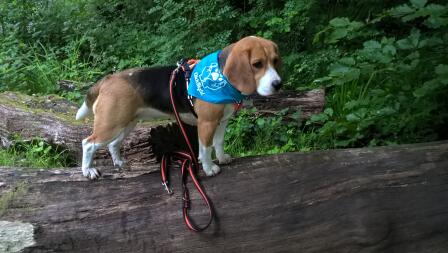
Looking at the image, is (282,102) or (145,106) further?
(282,102)

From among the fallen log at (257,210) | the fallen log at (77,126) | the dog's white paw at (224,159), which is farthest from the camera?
the fallen log at (77,126)

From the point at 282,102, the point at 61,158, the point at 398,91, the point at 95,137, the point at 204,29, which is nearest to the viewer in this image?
the point at 95,137

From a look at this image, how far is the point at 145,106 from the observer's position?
385 cm

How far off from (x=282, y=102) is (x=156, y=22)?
12.0 feet

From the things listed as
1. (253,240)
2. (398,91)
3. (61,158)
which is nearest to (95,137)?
(253,240)

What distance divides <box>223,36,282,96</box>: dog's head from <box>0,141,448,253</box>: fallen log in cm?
60

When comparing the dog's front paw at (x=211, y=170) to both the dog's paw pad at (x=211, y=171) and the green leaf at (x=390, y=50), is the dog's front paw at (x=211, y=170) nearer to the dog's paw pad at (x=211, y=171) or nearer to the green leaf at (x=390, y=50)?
the dog's paw pad at (x=211, y=171)

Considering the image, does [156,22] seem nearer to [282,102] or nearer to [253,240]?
[282,102]

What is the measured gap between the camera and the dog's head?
342 centimetres

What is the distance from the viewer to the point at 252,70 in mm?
3438

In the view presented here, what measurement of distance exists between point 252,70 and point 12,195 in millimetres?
1750

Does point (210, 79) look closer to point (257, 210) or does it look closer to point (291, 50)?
point (257, 210)

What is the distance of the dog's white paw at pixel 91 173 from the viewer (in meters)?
3.69

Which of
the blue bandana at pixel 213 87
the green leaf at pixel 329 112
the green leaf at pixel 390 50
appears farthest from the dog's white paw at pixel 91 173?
the green leaf at pixel 329 112
